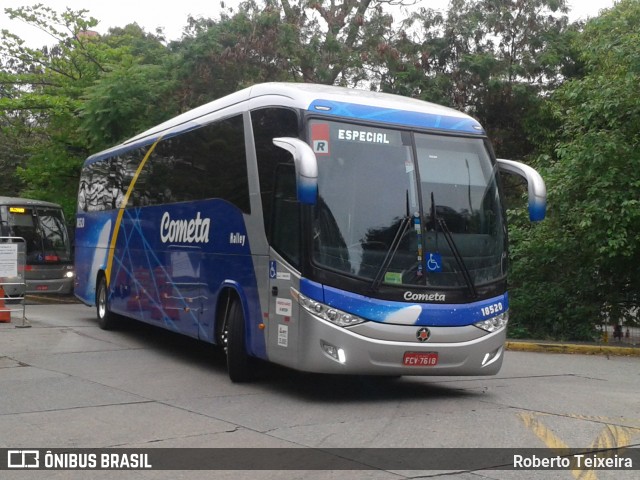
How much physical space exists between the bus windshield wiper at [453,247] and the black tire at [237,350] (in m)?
2.78

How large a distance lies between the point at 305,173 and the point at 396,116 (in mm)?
1852

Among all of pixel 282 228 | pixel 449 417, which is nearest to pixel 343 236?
pixel 282 228

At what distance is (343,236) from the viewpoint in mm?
9562

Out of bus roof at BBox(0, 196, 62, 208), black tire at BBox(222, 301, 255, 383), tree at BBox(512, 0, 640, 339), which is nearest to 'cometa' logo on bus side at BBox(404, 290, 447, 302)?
black tire at BBox(222, 301, 255, 383)

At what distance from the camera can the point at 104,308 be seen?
58.4ft

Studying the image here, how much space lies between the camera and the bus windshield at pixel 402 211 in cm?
955

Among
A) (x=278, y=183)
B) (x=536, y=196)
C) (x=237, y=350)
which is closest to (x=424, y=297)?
(x=536, y=196)

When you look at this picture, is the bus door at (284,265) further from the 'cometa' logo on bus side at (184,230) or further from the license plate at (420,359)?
the 'cometa' logo on bus side at (184,230)

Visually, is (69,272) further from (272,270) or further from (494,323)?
(494,323)

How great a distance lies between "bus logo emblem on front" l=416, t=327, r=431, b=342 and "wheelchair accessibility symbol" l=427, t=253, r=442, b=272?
65 centimetres

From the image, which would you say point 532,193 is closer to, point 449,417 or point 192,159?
point 449,417

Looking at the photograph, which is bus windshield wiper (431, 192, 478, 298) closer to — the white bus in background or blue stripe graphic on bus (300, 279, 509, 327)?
blue stripe graphic on bus (300, 279, 509, 327)

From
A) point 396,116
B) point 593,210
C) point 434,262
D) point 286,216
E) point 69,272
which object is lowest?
point 69,272

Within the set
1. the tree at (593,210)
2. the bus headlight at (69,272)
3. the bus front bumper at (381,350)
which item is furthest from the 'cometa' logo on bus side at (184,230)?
the bus headlight at (69,272)
